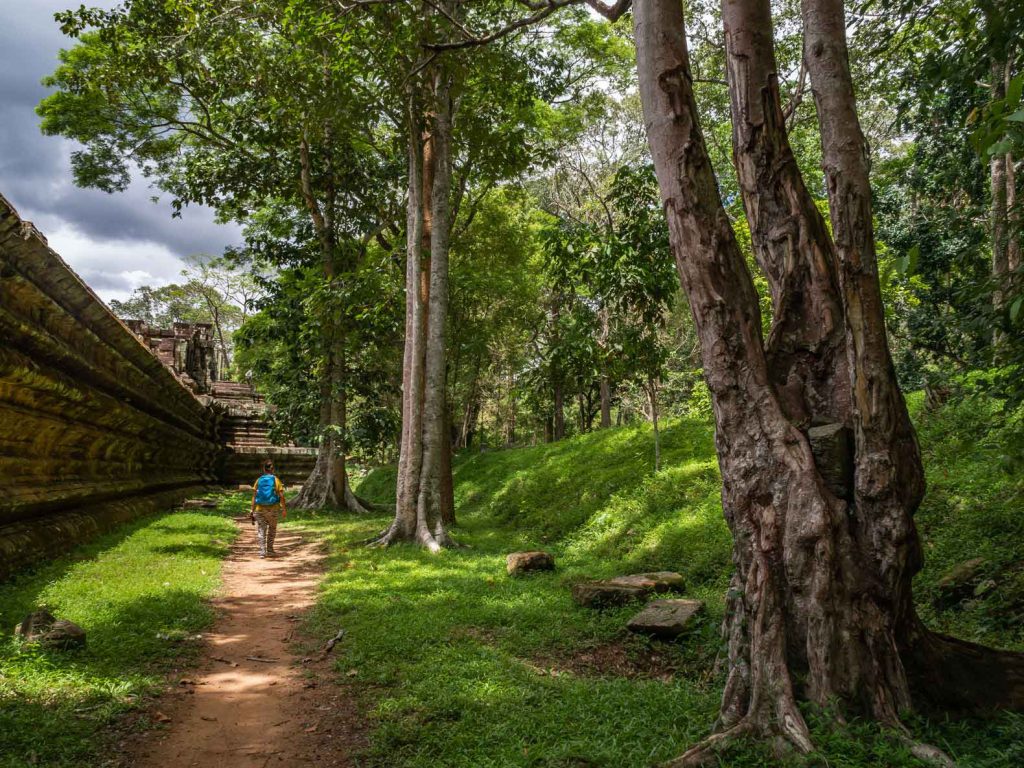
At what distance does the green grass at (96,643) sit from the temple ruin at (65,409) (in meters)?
0.53

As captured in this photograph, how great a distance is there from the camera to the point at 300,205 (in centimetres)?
1567

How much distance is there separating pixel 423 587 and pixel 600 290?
4838 millimetres

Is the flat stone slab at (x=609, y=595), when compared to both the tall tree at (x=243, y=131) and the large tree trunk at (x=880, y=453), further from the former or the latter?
the tall tree at (x=243, y=131)

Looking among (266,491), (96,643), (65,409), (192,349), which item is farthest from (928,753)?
(192,349)

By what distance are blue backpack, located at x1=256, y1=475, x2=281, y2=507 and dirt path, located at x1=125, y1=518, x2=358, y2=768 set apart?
2953 mm

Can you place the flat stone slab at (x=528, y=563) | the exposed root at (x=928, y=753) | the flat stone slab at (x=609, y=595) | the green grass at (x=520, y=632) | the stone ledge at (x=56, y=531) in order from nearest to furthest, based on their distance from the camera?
the exposed root at (x=928, y=753) → the green grass at (x=520, y=632) → the stone ledge at (x=56, y=531) → the flat stone slab at (x=609, y=595) → the flat stone slab at (x=528, y=563)

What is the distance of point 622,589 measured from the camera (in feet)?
18.9

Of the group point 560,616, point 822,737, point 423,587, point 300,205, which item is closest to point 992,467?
point 560,616

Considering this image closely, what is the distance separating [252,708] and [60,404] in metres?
4.22

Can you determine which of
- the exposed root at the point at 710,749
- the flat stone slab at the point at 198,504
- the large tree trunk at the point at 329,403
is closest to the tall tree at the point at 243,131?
the large tree trunk at the point at 329,403

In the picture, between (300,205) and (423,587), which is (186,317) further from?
(423,587)

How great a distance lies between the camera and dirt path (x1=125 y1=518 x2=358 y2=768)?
3205 millimetres

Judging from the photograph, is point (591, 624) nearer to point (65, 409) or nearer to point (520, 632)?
point (520, 632)

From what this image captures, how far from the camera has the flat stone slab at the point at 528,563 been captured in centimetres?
724
